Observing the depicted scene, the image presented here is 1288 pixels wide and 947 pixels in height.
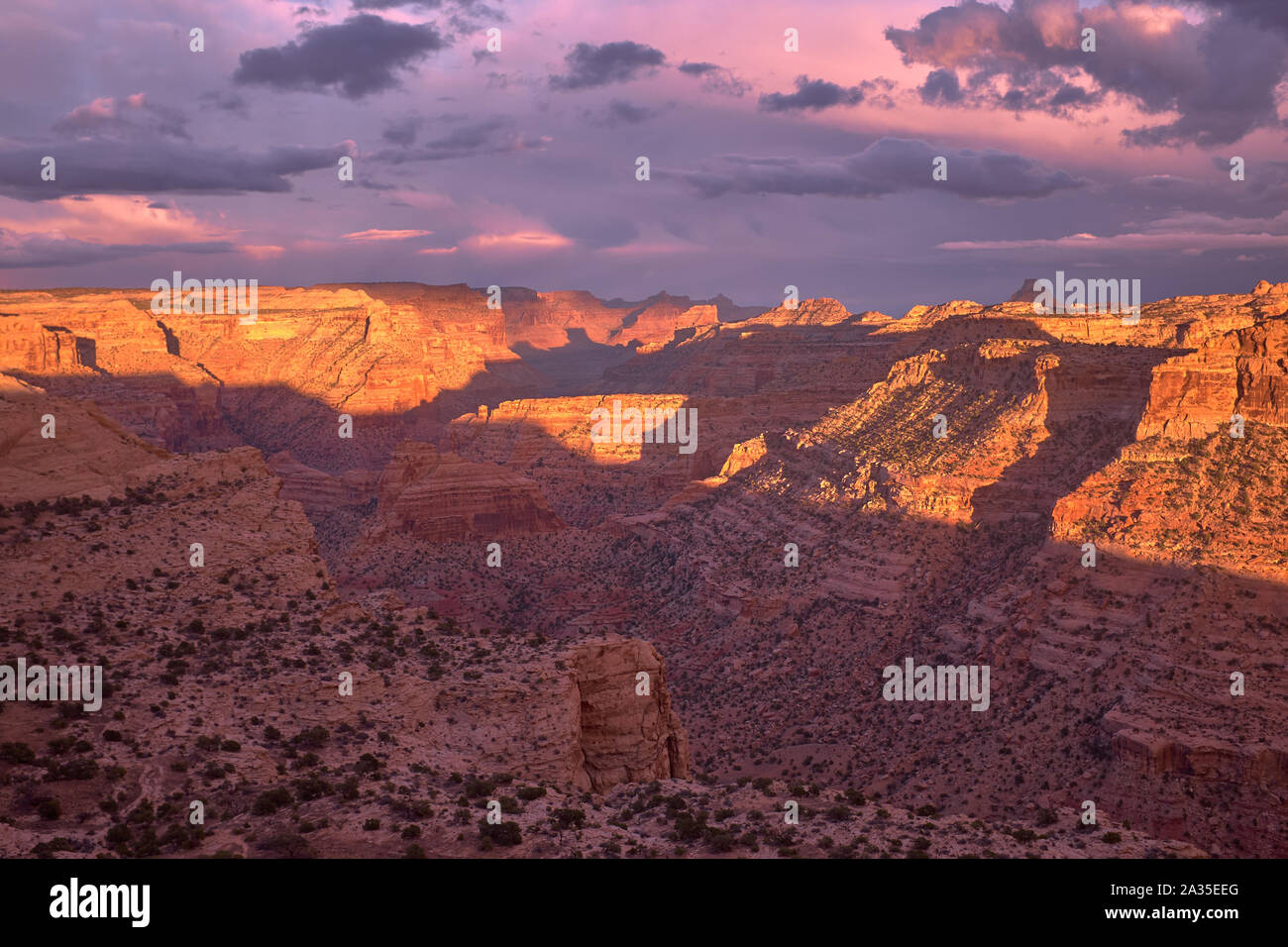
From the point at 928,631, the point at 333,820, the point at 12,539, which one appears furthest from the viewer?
the point at 928,631

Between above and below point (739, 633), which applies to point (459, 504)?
above

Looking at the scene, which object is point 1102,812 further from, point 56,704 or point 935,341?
point 935,341

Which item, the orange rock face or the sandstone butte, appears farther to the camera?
the orange rock face

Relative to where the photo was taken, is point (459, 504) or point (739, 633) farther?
point (459, 504)

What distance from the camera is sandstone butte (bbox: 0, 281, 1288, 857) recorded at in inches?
797

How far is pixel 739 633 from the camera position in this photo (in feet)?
168

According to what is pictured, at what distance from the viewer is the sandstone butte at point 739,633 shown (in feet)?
66.4

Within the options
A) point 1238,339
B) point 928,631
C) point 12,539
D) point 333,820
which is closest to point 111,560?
point 12,539

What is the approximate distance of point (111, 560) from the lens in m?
27.0

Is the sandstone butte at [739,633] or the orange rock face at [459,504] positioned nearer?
the sandstone butte at [739,633]

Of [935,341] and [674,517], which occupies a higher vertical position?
[935,341]

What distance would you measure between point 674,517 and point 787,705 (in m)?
28.2
